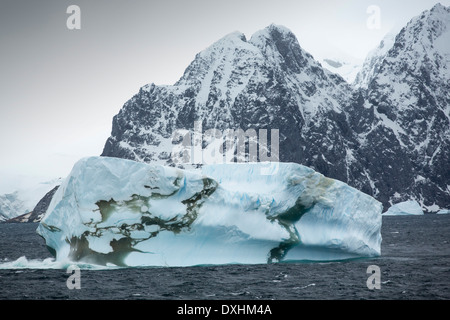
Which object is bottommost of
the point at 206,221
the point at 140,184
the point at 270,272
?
the point at 270,272

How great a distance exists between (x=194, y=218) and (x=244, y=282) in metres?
6.59

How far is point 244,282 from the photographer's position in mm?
29016

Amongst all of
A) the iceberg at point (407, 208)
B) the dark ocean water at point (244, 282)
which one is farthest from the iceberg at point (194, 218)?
the iceberg at point (407, 208)

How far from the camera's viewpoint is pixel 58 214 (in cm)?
3494

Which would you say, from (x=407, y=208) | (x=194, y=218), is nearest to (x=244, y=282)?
(x=194, y=218)

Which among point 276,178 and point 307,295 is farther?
point 276,178

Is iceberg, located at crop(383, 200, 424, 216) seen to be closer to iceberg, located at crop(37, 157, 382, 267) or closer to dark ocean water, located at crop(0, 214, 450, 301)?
dark ocean water, located at crop(0, 214, 450, 301)

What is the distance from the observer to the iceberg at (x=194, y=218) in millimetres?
33344

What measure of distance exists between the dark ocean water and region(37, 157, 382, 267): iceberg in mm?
944

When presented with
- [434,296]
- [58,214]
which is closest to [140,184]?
[58,214]

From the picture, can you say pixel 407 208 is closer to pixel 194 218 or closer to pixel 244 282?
pixel 194 218

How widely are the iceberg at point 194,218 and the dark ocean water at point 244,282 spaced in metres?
0.94

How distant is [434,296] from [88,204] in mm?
19336
